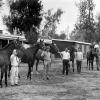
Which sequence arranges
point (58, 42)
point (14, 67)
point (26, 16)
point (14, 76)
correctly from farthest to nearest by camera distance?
point (58, 42) → point (26, 16) → point (14, 67) → point (14, 76)

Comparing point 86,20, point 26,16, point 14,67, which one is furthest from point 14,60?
point 86,20

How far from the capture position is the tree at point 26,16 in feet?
138

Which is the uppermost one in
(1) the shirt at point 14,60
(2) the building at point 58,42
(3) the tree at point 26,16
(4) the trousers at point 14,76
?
(3) the tree at point 26,16

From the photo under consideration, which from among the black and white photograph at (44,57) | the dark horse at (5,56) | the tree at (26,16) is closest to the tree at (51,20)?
the black and white photograph at (44,57)

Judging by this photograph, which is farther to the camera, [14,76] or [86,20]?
[86,20]

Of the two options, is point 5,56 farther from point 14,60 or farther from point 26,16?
point 26,16

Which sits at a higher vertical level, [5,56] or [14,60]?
[5,56]

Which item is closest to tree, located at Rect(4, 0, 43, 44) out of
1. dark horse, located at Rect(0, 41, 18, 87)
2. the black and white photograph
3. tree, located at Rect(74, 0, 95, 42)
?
the black and white photograph

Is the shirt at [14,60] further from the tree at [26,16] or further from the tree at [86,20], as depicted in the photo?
the tree at [86,20]

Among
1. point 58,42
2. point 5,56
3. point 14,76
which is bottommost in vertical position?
point 14,76

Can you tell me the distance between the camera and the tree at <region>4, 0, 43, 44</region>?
4200 centimetres

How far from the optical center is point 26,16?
4256cm

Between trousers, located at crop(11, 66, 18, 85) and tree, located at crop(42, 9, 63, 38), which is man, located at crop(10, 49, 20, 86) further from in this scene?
tree, located at crop(42, 9, 63, 38)

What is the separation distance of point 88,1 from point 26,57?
43.7 m
